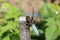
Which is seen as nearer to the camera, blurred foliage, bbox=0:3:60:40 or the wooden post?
the wooden post

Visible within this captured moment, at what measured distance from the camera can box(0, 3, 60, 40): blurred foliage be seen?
174 cm

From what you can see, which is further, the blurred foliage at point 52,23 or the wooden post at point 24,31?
the blurred foliage at point 52,23

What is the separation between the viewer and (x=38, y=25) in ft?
7.23

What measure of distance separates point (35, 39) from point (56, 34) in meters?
0.26

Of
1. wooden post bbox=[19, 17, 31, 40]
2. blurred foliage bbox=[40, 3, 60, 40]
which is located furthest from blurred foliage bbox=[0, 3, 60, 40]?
wooden post bbox=[19, 17, 31, 40]

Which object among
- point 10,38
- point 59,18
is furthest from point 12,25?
point 59,18

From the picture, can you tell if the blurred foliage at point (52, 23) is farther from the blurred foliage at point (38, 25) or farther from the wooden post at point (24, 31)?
the wooden post at point (24, 31)

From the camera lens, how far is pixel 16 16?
7.19ft

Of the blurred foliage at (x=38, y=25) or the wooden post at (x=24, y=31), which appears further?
the blurred foliage at (x=38, y=25)

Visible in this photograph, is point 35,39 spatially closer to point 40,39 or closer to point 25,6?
point 40,39

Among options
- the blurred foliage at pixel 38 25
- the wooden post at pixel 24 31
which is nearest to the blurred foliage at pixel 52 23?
the blurred foliage at pixel 38 25

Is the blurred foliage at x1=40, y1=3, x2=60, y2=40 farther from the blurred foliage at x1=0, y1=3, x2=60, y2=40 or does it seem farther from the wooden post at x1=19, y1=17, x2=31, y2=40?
the wooden post at x1=19, y1=17, x2=31, y2=40

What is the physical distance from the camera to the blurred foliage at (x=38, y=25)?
1.74m

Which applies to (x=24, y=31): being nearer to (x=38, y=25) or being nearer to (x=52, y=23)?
(x=52, y=23)
